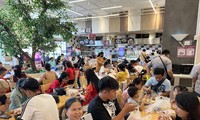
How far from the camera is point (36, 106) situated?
183cm

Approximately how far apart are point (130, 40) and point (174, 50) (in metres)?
6.38

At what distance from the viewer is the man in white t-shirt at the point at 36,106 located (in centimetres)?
182

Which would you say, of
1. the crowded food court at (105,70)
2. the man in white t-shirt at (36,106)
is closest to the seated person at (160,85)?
the crowded food court at (105,70)

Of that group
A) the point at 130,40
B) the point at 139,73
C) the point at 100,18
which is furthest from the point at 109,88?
the point at 100,18

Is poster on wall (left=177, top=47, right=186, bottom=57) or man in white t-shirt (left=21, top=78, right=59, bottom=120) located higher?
poster on wall (left=177, top=47, right=186, bottom=57)

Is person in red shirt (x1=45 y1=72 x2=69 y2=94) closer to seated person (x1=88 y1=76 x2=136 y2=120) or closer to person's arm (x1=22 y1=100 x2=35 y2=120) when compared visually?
person's arm (x1=22 y1=100 x2=35 y2=120)

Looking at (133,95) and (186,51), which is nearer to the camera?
(133,95)

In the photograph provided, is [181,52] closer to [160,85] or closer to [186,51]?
[186,51]

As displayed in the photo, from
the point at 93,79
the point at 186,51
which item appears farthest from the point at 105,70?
the point at 186,51

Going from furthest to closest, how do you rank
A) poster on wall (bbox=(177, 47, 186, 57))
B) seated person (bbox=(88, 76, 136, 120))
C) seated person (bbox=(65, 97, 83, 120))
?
poster on wall (bbox=(177, 47, 186, 57)) < seated person (bbox=(65, 97, 83, 120)) < seated person (bbox=(88, 76, 136, 120))

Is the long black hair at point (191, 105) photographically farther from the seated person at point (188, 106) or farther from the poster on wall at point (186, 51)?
the poster on wall at point (186, 51)

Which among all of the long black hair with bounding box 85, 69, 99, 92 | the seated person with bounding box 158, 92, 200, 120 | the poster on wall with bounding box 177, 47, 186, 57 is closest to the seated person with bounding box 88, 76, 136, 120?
the seated person with bounding box 158, 92, 200, 120

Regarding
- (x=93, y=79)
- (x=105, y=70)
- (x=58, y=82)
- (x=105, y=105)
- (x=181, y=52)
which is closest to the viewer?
(x=105, y=105)

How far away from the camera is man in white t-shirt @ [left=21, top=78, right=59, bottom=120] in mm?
1818
